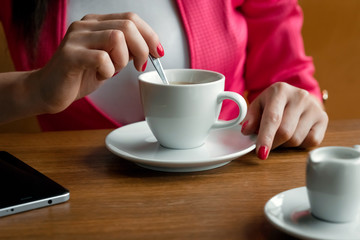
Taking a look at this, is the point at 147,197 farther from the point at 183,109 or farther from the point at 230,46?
the point at 230,46

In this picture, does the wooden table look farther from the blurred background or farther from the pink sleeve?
the blurred background

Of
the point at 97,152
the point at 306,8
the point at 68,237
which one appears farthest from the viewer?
the point at 306,8

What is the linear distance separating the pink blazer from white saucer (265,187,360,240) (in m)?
0.54

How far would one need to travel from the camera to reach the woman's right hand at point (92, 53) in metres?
0.63

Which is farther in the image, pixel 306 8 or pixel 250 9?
pixel 306 8

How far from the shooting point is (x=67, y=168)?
68 centimetres

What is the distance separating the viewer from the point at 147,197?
1.86 ft

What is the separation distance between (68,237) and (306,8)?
4.37ft

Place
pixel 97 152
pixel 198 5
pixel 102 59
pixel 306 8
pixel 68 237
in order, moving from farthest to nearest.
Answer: pixel 306 8
pixel 198 5
pixel 97 152
pixel 102 59
pixel 68 237

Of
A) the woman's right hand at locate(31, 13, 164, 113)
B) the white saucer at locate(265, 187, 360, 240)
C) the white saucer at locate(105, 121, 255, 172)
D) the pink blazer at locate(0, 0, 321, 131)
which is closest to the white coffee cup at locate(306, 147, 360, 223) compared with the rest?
the white saucer at locate(265, 187, 360, 240)

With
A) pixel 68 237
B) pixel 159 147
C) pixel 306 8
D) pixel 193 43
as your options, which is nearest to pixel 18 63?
pixel 193 43

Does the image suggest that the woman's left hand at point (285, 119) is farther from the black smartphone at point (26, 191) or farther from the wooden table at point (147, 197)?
the black smartphone at point (26, 191)

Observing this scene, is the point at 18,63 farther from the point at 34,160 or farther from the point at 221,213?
the point at 221,213

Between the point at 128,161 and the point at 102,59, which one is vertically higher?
the point at 102,59
